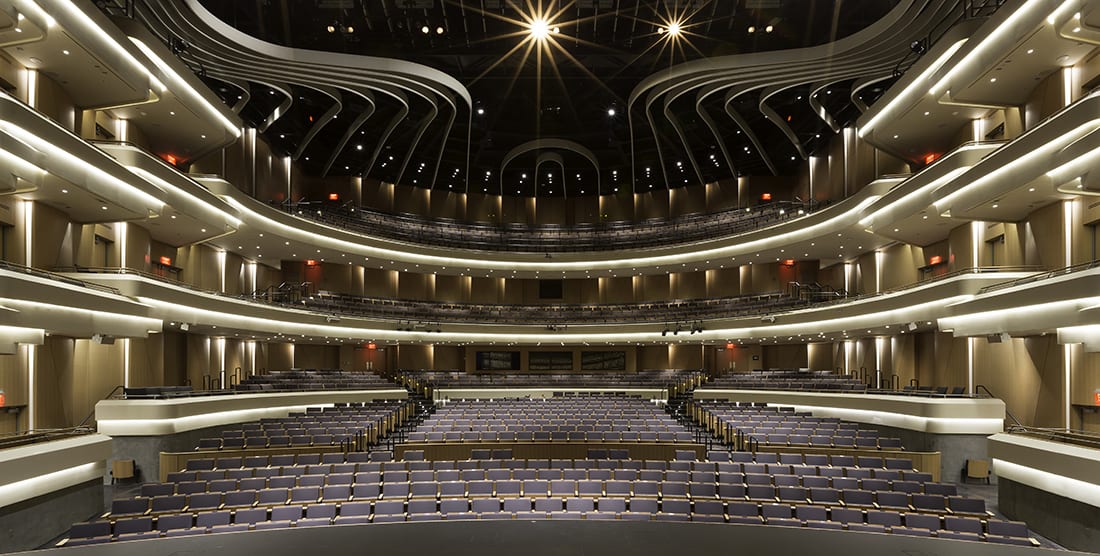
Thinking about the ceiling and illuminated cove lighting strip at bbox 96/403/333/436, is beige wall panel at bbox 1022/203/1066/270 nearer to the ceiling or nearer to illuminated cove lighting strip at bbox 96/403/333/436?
the ceiling

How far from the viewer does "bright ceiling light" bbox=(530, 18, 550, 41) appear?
63.0 ft

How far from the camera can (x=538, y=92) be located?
81.7 ft

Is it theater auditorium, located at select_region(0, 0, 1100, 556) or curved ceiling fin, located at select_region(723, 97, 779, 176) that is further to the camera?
curved ceiling fin, located at select_region(723, 97, 779, 176)

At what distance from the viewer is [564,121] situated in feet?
91.7

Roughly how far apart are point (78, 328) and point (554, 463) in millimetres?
9000

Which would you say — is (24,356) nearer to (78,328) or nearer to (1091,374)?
(78,328)

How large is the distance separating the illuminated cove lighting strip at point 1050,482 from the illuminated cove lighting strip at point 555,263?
10789 mm

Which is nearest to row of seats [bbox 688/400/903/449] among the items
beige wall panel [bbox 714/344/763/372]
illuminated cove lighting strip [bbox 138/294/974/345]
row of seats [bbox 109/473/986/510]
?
illuminated cove lighting strip [bbox 138/294/974/345]

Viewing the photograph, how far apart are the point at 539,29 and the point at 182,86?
32.9ft

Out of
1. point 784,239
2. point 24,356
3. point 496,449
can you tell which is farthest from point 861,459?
point 24,356

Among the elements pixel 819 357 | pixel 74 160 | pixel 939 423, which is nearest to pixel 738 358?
pixel 819 357

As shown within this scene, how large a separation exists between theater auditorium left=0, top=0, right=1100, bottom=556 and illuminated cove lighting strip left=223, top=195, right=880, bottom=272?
141mm

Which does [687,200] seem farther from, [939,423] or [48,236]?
[48,236]

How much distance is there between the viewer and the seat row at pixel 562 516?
7125 mm
